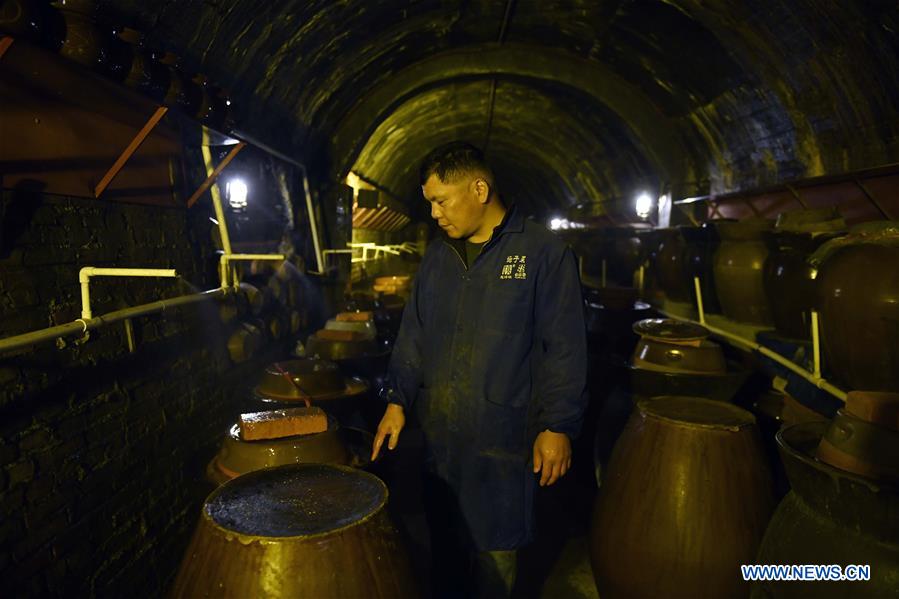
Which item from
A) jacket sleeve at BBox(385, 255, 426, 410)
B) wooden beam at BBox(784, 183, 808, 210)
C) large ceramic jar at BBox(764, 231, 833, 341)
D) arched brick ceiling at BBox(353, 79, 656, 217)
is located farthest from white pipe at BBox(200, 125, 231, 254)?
wooden beam at BBox(784, 183, 808, 210)

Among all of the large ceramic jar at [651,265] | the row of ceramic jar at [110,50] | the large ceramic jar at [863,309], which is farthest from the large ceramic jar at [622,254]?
the row of ceramic jar at [110,50]

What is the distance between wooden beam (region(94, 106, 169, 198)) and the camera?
351 cm

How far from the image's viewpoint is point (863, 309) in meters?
3.39

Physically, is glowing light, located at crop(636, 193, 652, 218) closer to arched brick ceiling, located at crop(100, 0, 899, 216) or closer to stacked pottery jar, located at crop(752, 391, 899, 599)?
arched brick ceiling, located at crop(100, 0, 899, 216)

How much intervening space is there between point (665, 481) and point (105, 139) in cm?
Result: 383

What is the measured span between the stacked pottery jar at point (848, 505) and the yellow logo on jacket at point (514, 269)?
1.33 metres

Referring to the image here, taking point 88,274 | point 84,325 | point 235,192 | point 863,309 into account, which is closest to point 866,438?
point 863,309

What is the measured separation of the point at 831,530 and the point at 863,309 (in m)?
1.87

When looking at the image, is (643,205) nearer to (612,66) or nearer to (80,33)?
(612,66)

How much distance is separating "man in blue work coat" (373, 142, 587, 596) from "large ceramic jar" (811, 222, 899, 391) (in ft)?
6.46

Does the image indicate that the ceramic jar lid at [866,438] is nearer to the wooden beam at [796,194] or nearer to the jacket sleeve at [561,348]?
the jacket sleeve at [561,348]

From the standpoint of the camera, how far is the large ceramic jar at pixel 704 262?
22.0 ft

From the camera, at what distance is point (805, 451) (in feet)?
7.91

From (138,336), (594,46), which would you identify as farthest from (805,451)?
(594,46)
